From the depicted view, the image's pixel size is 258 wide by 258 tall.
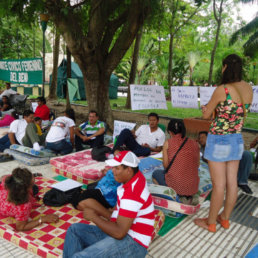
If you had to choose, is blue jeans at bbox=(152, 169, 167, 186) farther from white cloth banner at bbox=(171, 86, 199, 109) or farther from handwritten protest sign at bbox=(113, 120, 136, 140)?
white cloth banner at bbox=(171, 86, 199, 109)

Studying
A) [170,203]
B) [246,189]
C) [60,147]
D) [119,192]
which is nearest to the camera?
[119,192]

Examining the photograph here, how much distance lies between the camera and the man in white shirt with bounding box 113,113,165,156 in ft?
19.0

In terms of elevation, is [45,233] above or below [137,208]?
below

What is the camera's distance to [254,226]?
11.5ft

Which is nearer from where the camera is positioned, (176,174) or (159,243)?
(159,243)

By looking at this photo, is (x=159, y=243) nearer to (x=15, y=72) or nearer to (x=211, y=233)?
(x=211, y=233)

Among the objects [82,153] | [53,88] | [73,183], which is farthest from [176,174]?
[53,88]

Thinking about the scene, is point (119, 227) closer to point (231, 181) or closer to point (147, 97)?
point (231, 181)

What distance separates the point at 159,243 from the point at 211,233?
738mm

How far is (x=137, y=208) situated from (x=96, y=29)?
6346 mm

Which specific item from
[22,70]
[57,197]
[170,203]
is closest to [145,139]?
[170,203]

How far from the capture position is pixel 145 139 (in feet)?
19.8

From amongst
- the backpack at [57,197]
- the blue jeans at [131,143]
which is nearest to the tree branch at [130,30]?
the blue jeans at [131,143]

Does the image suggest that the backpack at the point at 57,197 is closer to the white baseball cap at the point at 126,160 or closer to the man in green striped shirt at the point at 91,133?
the white baseball cap at the point at 126,160
